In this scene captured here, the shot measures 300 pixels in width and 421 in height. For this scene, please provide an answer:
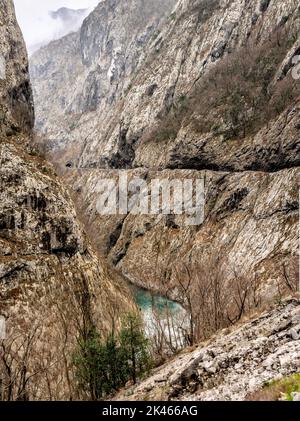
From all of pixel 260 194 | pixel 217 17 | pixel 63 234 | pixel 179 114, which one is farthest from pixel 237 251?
pixel 217 17

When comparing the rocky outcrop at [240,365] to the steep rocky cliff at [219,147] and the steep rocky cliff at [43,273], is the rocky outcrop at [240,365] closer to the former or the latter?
the steep rocky cliff at [43,273]

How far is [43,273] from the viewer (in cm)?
5491

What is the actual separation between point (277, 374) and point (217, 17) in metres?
156

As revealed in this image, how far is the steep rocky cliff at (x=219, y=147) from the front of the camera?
83750 millimetres

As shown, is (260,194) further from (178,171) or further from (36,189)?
(36,189)

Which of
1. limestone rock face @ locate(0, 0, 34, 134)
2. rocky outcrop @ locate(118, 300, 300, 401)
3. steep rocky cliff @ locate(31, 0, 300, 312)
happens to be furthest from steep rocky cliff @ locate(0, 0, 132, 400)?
rocky outcrop @ locate(118, 300, 300, 401)

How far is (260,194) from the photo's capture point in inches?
3617

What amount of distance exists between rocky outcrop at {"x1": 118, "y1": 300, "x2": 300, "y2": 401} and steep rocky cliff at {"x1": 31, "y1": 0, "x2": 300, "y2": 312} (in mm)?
30249

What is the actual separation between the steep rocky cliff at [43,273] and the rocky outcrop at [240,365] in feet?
56.5

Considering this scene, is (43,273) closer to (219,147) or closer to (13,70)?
(13,70)

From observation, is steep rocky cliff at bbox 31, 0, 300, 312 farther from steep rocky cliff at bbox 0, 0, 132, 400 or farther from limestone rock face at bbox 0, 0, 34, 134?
limestone rock face at bbox 0, 0, 34, 134

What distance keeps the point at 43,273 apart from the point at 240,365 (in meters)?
36.4

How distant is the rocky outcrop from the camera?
20031mm

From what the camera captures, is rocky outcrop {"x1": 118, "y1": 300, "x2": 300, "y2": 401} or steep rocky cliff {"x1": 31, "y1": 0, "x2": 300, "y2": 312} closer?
rocky outcrop {"x1": 118, "y1": 300, "x2": 300, "y2": 401}
